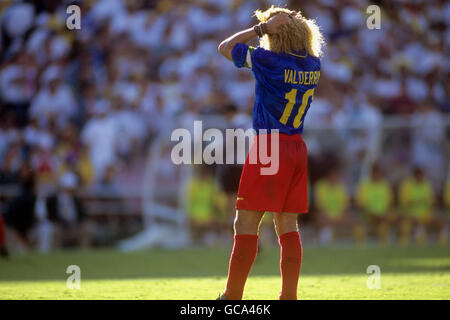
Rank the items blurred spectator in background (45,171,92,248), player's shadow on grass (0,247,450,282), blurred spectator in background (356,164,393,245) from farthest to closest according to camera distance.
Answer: blurred spectator in background (356,164,393,245)
blurred spectator in background (45,171,92,248)
player's shadow on grass (0,247,450,282)

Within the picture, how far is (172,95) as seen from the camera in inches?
651

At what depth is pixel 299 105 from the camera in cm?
567

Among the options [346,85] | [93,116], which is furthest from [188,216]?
[346,85]

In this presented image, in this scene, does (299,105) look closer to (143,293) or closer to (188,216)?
(143,293)

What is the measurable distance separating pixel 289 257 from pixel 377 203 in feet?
32.0

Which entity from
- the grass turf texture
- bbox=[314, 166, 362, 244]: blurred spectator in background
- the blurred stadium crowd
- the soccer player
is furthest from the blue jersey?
bbox=[314, 166, 362, 244]: blurred spectator in background

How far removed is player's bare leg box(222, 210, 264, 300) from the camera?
553cm

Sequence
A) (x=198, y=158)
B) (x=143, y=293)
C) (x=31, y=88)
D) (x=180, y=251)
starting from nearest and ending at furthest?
(x=143, y=293), (x=180, y=251), (x=198, y=158), (x=31, y=88)

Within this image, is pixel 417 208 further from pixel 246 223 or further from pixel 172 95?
pixel 246 223

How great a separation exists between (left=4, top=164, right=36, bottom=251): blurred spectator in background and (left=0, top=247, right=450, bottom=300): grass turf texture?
1.47 m

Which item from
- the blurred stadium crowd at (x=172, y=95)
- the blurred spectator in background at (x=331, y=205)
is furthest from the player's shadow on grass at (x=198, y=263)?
the blurred stadium crowd at (x=172, y=95)

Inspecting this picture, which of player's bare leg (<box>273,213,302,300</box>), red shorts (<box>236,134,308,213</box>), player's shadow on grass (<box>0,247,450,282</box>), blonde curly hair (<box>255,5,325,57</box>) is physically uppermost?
blonde curly hair (<box>255,5,325,57</box>)

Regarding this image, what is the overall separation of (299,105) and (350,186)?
10053 mm

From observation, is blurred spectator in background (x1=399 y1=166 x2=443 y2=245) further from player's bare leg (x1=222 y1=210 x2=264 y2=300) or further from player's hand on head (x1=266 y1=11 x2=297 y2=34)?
player's hand on head (x1=266 y1=11 x2=297 y2=34)
